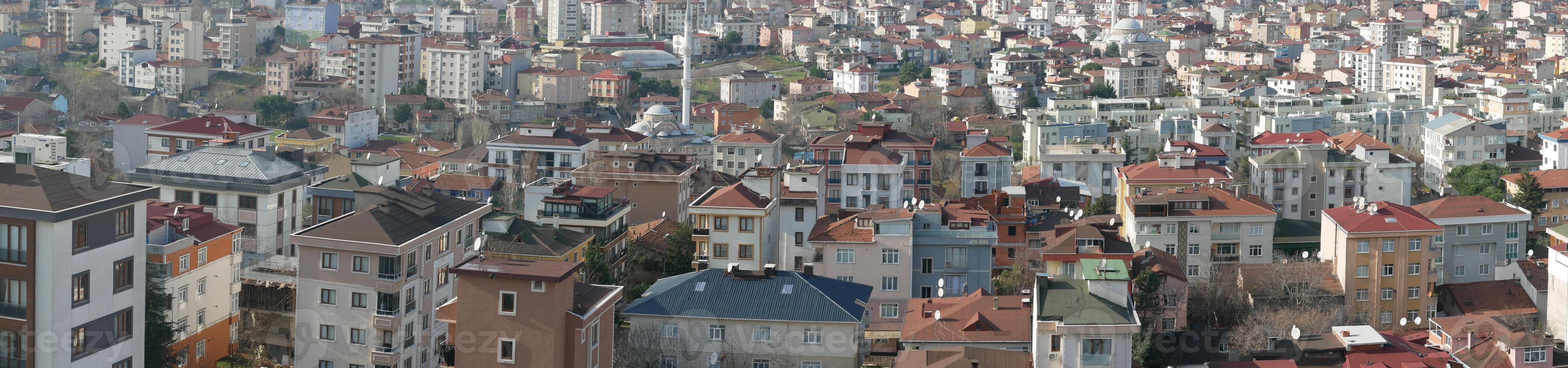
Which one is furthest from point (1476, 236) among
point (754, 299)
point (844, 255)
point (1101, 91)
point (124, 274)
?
point (1101, 91)

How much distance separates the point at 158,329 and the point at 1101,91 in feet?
101

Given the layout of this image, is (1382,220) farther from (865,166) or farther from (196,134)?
(196,134)

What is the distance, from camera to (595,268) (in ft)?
50.3

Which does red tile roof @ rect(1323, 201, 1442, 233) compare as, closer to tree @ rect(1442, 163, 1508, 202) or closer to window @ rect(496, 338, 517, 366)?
tree @ rect(1442, 163, 1508, 202)

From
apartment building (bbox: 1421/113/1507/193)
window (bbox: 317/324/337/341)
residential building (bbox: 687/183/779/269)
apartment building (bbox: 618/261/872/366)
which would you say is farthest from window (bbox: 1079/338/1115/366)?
apartment building (bbox: 1421/113/1507/193)

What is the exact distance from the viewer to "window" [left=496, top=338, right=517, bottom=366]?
35.7 ft

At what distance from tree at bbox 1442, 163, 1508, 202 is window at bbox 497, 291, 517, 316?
18872 mm

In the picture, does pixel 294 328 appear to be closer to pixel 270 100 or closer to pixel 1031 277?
pixel 1031 277

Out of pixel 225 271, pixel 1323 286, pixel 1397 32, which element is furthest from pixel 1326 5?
pixel 225 271

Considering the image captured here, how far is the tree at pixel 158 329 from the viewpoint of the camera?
1255 cm

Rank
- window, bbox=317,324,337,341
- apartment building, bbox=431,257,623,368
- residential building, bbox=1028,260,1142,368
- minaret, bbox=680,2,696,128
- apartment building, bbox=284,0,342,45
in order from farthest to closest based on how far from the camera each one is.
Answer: apartment building, bbox=284,0,342,45 → minaret, bbox=680,2,696,128 → window, bbox=317,324,337,341 → residential building, bbox=1028,260,1142,368 → apartment building, bbox=431,257,623,368

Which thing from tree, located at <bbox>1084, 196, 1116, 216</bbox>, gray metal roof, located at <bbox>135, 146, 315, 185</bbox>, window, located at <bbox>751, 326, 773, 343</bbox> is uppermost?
gray metal roof, located at <bbox>135, 146, 315, 185</bbox>

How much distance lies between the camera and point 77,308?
1015cm

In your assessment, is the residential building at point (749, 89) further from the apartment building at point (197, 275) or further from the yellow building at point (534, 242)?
the apartment building at point (197, 275)
